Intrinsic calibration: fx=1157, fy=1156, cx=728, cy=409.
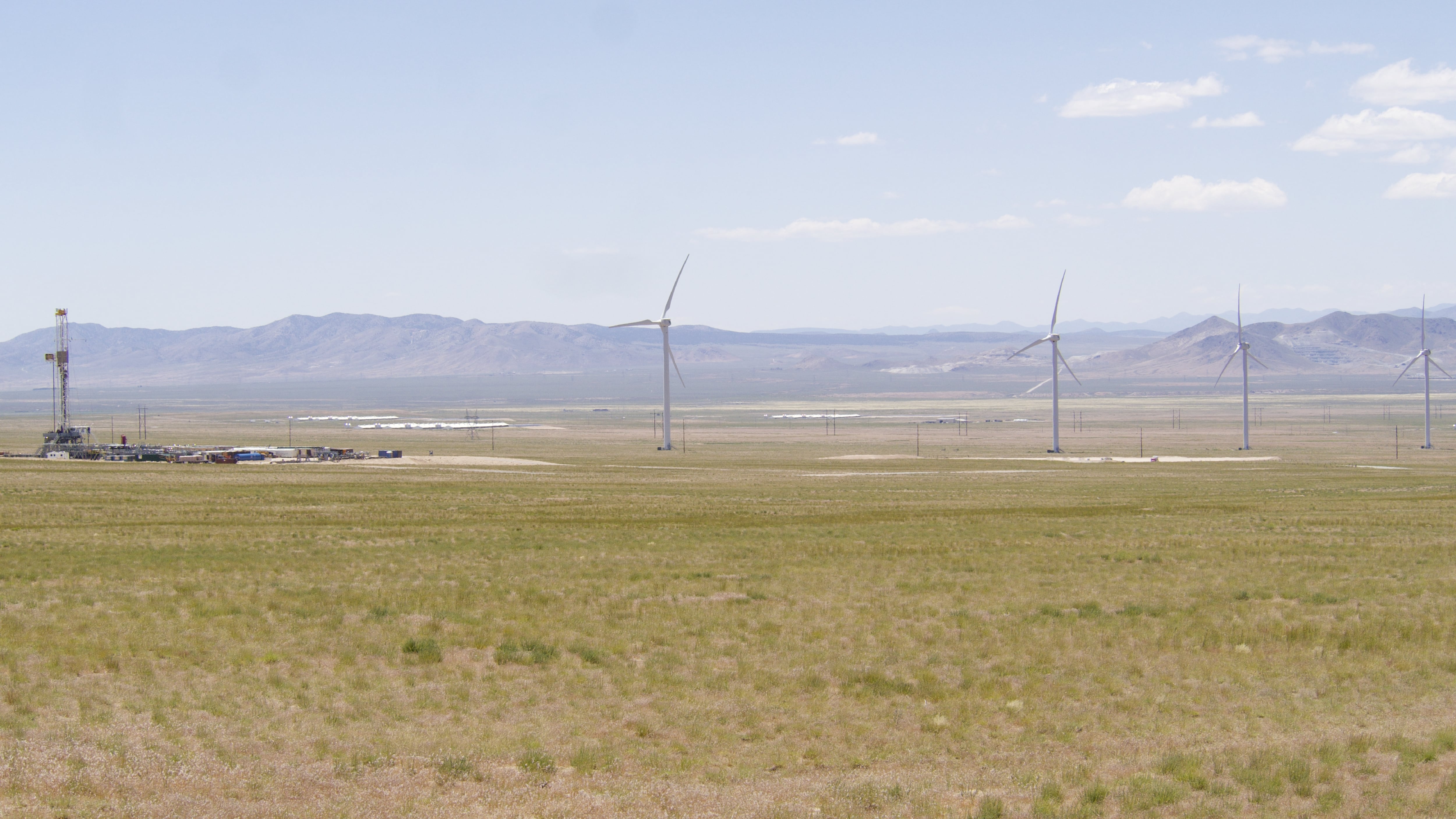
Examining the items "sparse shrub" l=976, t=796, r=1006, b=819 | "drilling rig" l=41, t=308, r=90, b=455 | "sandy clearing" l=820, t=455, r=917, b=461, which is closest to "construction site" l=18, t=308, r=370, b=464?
"drilling rig" l=41, t=308, r=90, b=455

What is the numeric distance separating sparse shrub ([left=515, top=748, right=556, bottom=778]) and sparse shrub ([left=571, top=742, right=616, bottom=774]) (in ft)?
0.95

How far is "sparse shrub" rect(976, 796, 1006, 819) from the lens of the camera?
516 inches

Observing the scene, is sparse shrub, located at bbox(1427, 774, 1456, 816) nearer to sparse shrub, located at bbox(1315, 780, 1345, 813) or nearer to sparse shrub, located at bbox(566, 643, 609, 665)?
sparse shrub, located at bbox(1315, 780, 1345, 813)

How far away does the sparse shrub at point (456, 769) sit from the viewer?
47.3 ft

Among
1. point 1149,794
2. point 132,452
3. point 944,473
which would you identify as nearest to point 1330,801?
point 1149,794

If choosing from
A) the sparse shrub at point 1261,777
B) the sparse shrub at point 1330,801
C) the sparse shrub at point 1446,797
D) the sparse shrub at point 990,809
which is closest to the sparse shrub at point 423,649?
the sparse shrub at point 990,809

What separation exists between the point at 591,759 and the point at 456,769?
1785mm

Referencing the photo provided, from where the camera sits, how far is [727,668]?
20500 millimetres

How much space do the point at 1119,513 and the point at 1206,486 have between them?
2520 cm

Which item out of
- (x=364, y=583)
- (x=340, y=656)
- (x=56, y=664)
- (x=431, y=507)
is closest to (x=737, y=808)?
(x=340, y=656)

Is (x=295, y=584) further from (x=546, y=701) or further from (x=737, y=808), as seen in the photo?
(x=737, y=808)

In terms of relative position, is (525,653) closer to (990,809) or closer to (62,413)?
(990,809)

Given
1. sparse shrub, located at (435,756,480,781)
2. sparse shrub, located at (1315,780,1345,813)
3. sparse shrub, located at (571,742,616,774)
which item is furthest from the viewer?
sparse shrub, located at (571,742,616,774)

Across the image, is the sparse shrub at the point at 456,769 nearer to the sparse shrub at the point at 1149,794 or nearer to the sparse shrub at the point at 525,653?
the sparse shrub at the point at 525,653
